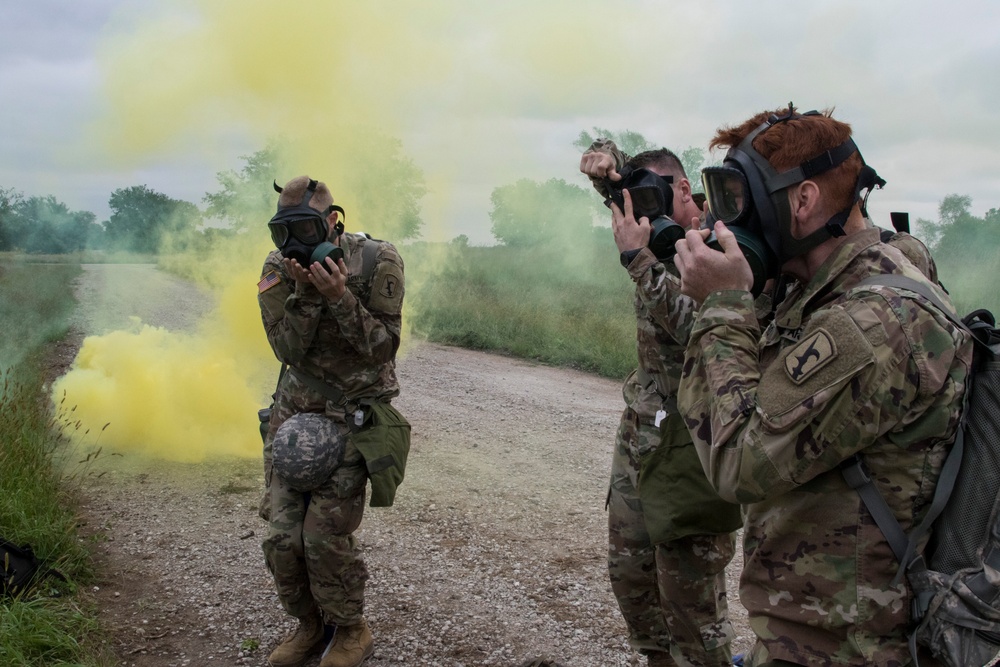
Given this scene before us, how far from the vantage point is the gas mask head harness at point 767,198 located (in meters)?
1.98

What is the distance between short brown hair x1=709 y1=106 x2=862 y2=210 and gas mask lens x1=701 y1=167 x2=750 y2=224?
9cm

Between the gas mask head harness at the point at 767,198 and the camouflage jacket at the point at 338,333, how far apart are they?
2.06m

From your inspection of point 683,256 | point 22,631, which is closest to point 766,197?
point 683,256

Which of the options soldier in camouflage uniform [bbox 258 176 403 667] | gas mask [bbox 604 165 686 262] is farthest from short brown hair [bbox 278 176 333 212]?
gas mask [bbox 604 165 686 262]

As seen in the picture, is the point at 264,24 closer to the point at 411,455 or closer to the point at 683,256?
the point at 411,455

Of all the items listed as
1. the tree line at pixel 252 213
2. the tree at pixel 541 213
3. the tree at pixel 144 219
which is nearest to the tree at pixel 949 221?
the tree line at pixel 252 213

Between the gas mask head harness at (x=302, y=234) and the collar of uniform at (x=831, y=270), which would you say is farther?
the gas mask head harness at (x=302, y=234)

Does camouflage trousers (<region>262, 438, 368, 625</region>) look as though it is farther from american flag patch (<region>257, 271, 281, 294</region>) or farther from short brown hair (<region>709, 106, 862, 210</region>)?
short brown hair (<region>709, 106, 862, 210</region>)

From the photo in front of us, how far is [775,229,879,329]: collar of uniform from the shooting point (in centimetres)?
197

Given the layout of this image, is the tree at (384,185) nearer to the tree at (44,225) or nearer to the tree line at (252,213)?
the tree line at (252,213)

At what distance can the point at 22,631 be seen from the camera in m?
3.54

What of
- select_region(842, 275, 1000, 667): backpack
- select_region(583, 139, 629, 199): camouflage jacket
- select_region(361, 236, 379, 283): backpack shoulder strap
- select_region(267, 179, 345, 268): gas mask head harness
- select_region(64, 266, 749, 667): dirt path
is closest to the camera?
select_region(842, 275, 1000, 667): backpack

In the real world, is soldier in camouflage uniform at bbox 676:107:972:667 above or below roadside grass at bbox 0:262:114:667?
above

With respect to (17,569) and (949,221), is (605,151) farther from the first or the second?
(949,221)
